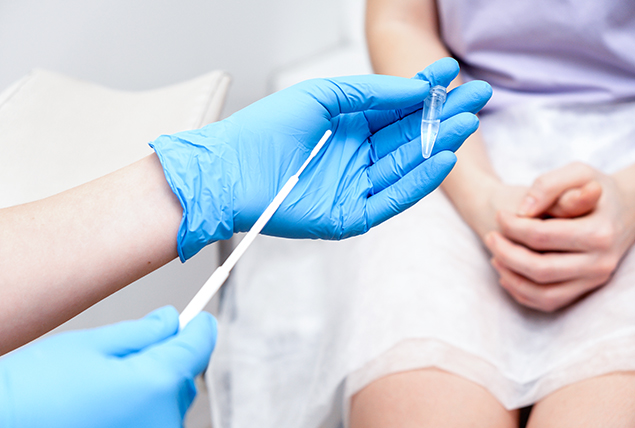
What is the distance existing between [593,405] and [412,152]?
1.28ft

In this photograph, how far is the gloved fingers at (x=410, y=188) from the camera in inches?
23.9

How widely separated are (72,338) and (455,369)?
47cm

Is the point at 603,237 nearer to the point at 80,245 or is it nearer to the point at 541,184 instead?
the point at 541,184

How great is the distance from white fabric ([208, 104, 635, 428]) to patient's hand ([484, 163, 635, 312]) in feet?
0.13

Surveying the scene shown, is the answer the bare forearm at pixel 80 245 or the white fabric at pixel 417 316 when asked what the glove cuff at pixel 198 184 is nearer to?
the bare forearm at pixel 80 245

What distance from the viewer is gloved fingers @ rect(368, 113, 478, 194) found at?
0.62m

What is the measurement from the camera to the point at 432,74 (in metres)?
0.65

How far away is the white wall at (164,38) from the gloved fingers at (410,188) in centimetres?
77

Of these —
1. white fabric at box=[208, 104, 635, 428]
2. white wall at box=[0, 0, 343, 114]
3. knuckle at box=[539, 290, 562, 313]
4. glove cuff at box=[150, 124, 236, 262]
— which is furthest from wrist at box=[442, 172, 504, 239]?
white wall at box=[0, 0, 343, 114]

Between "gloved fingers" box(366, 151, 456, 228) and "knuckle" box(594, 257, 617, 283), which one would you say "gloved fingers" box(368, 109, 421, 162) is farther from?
"knuckle" box(594, 257, 617, 283)

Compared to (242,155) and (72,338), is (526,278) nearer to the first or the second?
(242,155)

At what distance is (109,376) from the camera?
Answer: 14.8 inches

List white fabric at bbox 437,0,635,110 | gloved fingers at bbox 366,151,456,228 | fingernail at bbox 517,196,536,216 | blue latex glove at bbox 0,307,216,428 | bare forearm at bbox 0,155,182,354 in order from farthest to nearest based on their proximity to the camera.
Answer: white fabric at bbox 437,0,635,110 → fingernail at bbox 517,196,536,216 → gloved fingers at bbox 366,151,456,228 → bare forearm at bbox 0,155,182,354 → blue latex glove at bbox 0,307,216,428

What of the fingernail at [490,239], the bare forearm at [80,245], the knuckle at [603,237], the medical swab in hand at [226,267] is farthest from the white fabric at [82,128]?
the knuckle at [603,237]
